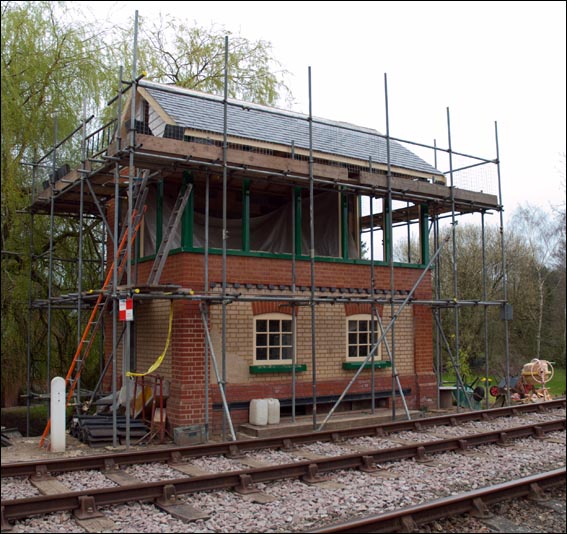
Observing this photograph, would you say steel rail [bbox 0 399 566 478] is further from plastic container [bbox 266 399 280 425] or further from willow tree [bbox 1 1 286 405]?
willow tree [bbox 1 1 286 405]

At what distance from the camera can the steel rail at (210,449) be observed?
9212mm

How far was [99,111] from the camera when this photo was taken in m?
18.9

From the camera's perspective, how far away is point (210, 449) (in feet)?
34.9

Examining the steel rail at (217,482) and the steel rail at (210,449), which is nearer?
the steel rail at (217,482)

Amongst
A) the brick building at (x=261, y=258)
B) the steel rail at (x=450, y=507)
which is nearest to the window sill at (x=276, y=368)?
the brick building at (x=261, y=258)

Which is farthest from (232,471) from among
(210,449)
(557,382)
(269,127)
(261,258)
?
(557,382)

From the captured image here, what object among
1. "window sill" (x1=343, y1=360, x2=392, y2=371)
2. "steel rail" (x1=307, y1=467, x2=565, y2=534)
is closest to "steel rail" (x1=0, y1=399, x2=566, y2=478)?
"window sill" (x1=343, y1=360, x2=392, y2=371)

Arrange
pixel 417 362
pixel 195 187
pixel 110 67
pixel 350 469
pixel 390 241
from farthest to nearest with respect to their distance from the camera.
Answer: pixel 110 67 < pixel 417 362 < pixel 390 241 < pixel 195 187 < pixel 350 469

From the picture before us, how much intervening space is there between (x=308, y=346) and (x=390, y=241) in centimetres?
318

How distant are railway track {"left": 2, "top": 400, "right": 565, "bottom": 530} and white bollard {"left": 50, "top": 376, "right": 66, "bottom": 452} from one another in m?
1.59

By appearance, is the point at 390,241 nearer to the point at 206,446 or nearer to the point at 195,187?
the point at 195,187

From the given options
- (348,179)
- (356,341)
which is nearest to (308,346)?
(356,341)

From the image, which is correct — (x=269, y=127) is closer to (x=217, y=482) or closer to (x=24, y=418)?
(x=217, y=482)

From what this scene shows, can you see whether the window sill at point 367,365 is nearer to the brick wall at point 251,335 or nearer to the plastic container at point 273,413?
the brick wall at point 251,335
